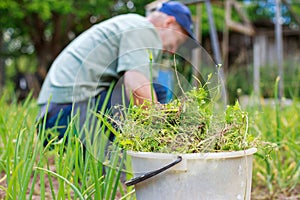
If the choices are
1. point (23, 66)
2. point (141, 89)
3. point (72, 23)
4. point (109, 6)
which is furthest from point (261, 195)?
point (23, 66)

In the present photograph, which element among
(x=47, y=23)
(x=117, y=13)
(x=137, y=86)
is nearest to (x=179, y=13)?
(x=137, y=86)

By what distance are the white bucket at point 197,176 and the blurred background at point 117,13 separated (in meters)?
4.96

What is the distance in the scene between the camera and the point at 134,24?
5.56ft

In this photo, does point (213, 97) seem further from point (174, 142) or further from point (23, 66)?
point (23, 66)

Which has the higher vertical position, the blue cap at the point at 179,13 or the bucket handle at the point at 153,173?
the blue cap at the point at 179,13

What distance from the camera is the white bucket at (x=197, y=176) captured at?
0.71 meters

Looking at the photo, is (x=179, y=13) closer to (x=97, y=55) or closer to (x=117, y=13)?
(x=97, y=55)

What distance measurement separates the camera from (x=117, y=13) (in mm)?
7602

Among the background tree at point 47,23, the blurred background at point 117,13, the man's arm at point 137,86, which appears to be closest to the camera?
the man's arm at point 137,86

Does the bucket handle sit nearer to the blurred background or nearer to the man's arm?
the man's arm

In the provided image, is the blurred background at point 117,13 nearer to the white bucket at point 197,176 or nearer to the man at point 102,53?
the man at point 102,53

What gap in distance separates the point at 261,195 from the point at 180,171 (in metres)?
0.73

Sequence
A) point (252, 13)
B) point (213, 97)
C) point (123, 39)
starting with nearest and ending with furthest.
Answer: point (213, 97) → point (123, 39) → point (252, 13)

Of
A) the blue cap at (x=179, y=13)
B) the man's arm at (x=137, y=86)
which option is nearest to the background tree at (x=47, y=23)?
the blue cap at (x=179, y=13)
